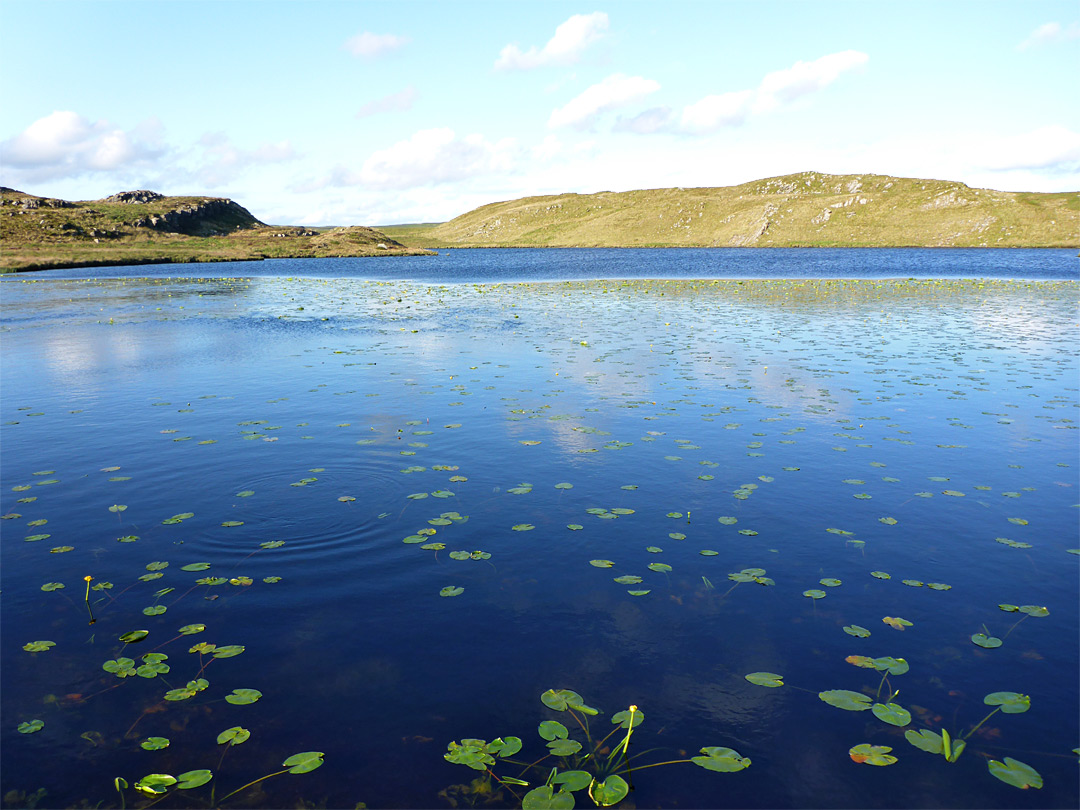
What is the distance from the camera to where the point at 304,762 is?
5902mm

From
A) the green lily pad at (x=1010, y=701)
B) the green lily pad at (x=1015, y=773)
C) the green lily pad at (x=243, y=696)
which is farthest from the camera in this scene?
the green lily pad at (x=243, y=696)

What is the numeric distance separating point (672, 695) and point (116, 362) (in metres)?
27.0

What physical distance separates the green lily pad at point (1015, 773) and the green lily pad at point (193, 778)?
7.10 meters

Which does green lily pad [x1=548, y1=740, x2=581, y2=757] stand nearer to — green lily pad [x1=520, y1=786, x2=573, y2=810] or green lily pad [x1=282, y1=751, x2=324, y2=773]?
green lily pad [x1=520, y1=786, x2=573, y2=810]

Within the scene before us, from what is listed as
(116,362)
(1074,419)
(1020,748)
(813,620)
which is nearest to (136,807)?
(813,620)

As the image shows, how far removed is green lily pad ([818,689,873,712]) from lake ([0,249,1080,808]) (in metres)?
0.04

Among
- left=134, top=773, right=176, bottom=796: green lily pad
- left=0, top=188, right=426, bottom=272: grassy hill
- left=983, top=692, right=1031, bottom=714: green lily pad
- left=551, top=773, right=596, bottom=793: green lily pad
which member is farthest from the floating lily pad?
left=0, top=188, right=426, bottom=272: grassy hill

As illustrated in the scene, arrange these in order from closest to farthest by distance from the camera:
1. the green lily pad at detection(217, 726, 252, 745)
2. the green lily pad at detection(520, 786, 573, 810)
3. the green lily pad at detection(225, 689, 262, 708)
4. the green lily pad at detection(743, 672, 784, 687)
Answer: the green lily pad at detection(520, 786, 573, 810), the green lily pad at detection(217, 726, 252, 745), the green lily pad at detection(225, 689, 262, 708), the green lily pad at detection(743, 672, 784, 687)

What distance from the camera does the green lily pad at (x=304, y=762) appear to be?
5.83 meters

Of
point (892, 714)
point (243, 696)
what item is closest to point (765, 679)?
point (892, 714)

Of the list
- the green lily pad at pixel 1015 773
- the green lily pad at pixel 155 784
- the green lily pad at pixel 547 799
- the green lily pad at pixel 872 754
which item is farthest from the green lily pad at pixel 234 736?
the green lily pad at pixel 1015 773

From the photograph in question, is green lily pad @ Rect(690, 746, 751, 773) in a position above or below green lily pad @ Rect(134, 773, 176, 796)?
below

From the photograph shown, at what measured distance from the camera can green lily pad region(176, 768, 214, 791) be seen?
5.67 m

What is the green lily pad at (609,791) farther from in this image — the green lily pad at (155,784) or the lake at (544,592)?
the green lily pad at (155,784)
